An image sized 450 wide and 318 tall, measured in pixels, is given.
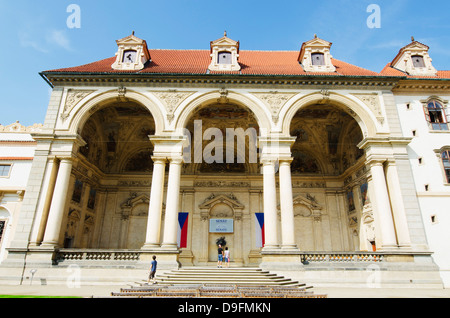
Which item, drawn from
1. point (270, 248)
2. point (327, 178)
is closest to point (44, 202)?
point (270, 248)

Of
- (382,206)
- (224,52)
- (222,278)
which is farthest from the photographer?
(224,52)

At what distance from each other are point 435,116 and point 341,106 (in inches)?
259

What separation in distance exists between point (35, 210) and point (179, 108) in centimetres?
1034

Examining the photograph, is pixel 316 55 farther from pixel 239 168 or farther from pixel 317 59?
pixel 239 168

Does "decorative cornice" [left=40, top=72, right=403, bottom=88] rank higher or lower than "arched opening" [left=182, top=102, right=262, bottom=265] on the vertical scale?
higher

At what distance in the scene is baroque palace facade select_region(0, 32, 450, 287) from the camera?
51.8 feet

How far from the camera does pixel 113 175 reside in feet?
80.7

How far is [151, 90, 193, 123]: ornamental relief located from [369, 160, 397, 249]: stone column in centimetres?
1278

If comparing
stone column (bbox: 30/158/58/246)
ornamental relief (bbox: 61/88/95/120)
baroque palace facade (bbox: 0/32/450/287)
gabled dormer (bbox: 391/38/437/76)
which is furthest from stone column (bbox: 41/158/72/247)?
gabled dormer (bbox: 391/38/437/76)

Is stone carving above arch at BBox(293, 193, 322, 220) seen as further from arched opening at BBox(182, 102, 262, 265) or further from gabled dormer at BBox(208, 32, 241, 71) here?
gabled dormer at BBox(208, 32, 241, 71)

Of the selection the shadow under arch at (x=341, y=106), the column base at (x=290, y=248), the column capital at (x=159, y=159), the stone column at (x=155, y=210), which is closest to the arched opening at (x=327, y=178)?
the shadow under arch at (x=341, y=106)

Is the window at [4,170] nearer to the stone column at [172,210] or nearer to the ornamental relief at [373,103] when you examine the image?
the stone column at [172,210]

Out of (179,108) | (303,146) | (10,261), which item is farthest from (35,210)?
(303,146)
